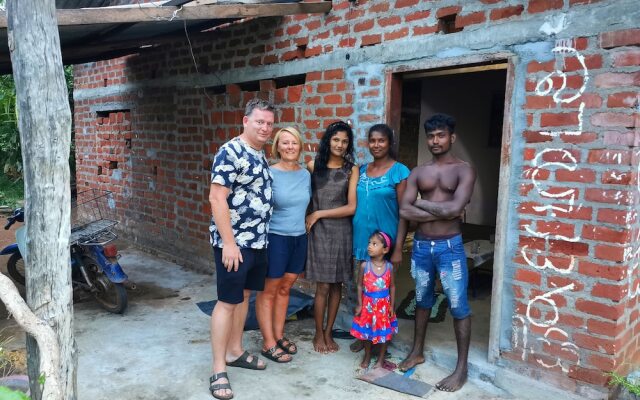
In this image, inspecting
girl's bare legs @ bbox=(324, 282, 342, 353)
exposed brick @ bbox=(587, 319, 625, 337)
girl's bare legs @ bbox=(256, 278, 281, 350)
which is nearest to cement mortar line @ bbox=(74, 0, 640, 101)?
exposed brick @ bbox=(587, 319, 625, 337)

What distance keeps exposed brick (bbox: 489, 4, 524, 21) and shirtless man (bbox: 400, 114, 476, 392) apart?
27.1 inches

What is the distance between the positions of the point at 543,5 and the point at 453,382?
2.40 meters

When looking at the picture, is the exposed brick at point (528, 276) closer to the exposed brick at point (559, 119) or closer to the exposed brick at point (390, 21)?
the exposed brick at point (559, 119)

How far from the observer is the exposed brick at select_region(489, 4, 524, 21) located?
3.15 metres

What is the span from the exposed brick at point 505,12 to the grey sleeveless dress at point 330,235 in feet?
4.61

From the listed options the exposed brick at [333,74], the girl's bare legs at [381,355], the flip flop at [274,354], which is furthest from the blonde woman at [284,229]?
the exposed brick at [333,74]

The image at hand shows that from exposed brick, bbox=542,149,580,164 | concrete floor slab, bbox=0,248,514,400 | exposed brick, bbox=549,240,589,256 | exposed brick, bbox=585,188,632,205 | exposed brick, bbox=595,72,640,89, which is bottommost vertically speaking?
concrete floor slab, bbox=0,248,514,400

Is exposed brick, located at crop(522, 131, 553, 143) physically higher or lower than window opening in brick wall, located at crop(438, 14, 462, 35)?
lower

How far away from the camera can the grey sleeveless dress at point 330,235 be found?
3.75 meters

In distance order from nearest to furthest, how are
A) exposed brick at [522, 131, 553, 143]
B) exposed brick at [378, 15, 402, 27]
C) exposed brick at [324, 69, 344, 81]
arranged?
exposed brick at [522, 131, 553, 143], exposed brick at [378, 15, 402, 27], exposed brick at [324, 69, 344, 81]

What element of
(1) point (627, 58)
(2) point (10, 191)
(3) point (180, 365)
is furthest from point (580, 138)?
(2) point (10, 191)

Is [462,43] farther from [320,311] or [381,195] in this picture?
[320,311]

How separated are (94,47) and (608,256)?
16.6 ft

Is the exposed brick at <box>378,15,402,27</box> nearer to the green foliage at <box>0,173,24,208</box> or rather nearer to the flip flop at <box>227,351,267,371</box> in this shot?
the flip flop at <box>227,351,267,371</box>
